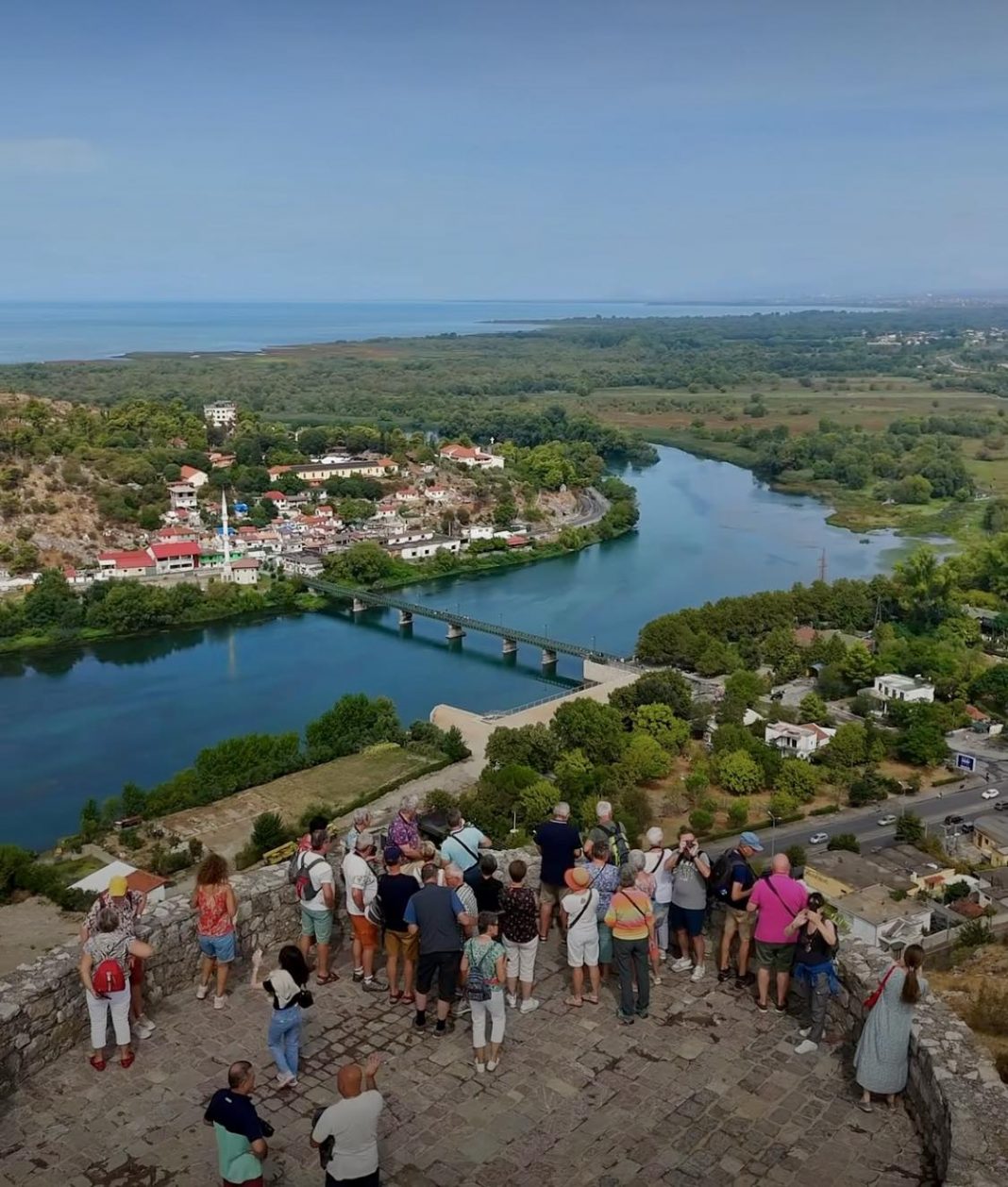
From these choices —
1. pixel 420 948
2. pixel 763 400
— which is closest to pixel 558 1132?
pixel 420 948

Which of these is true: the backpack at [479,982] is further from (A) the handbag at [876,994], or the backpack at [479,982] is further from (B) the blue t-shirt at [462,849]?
(A) the handbag at [876,994]

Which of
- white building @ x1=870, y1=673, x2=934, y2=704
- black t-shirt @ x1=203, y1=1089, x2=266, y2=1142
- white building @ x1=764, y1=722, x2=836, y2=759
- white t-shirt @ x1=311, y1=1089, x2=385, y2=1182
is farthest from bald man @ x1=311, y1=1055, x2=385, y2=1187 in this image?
white building @ x1=870, y1=673, x2=934, y2=704

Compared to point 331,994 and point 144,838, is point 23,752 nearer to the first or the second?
point 144,838

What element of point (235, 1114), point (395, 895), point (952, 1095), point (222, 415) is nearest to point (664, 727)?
point (395, 895)

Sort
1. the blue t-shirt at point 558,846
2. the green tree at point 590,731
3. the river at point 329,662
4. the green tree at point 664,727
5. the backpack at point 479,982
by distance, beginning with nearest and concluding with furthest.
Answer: the backpack at point 479,982 < the blue t-shirt at point 558,846 < the green tree at point 590,731 < the green tree at point 664,727 < the river at point 329,662

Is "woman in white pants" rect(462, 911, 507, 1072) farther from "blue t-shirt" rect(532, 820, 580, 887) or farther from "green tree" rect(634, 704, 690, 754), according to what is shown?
"green tree" rect(634, 704, 690, 754)

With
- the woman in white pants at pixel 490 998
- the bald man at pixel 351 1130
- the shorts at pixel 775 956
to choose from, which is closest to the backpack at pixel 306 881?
the woman in white pants at pixel 490 998

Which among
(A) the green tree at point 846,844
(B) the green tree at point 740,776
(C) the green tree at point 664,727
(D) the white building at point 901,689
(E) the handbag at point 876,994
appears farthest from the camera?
(D) the white building at point 901,689
